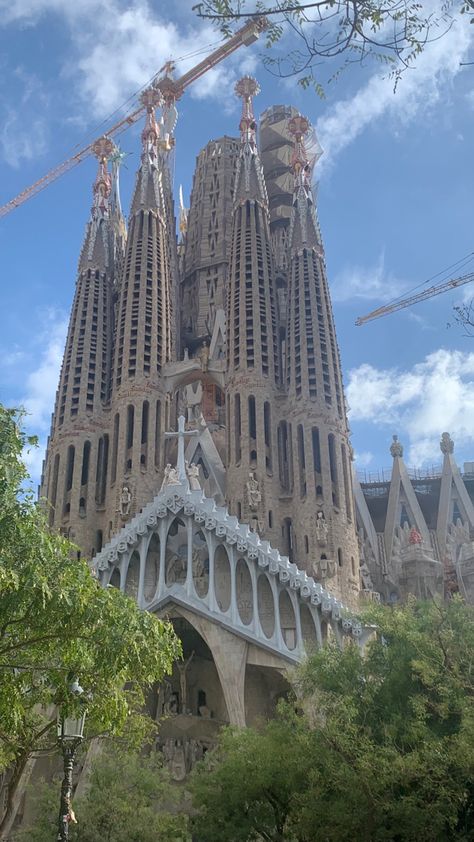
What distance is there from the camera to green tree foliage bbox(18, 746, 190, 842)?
55.8 feet

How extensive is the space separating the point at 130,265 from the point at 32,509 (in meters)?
31.4

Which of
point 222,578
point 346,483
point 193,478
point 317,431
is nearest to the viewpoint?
point 222,578

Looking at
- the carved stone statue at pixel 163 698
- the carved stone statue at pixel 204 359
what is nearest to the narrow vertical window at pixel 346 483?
the carved stone statue at pixel 204 359

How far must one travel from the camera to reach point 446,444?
4850cm

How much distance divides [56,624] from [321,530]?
71.1 ft

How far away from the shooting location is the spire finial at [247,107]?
151ft

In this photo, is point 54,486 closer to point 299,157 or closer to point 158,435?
point 158,435

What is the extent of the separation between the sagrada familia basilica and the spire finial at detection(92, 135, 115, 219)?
148mm

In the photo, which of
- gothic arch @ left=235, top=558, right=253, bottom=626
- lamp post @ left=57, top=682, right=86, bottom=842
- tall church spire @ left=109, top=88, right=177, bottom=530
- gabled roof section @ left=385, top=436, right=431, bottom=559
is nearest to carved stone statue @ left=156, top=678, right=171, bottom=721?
gothic arch @ left=235, top=558, right=253, bottom=626

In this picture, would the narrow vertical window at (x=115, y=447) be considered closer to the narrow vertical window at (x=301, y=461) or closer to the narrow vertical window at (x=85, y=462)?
the narrow vertical window at (x=85, y=462)

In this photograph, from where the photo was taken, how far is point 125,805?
17.2m

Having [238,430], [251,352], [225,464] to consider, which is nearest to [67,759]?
[238,430]

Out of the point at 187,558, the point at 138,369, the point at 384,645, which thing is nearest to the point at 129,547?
the point at 187,558

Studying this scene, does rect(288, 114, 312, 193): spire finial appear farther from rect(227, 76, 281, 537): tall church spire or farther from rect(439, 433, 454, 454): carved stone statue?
rect(439, 433, 454, 454): carved stone statue
